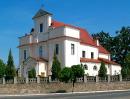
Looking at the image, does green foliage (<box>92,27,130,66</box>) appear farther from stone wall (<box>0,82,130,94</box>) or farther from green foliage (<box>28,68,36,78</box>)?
stone wall (<box>0,82,130,94</box>)

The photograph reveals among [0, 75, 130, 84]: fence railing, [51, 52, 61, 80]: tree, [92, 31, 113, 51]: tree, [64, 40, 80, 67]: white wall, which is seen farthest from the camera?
[92, 31, 113, 51]: tree

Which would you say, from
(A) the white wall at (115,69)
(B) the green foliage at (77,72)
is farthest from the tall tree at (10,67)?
(A) the white wall at (115,69)

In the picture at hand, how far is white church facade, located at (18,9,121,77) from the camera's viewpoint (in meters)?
53.1

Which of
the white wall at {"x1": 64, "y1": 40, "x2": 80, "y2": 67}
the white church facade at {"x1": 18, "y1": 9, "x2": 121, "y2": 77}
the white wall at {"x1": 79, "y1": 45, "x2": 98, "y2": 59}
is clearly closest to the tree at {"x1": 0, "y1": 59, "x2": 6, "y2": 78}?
the white church facade at {"x1": 18, "y1": 9, "x2": 121, "y2": 77}

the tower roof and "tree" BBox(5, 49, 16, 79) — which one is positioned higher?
the tower roof

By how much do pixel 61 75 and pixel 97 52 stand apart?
2318 cm

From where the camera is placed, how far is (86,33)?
64062 millimetres

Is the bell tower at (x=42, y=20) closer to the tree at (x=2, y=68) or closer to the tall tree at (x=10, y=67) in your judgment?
the tall tree at (x=10, y=67)

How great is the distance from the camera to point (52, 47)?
5475cm

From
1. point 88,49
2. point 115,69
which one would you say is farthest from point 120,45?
point 88,49

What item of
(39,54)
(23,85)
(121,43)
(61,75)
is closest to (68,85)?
(61,75)

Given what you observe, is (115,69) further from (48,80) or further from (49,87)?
(49,87)

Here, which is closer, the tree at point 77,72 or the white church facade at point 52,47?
the tree at point 77,72

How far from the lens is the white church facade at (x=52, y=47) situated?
53.1m
